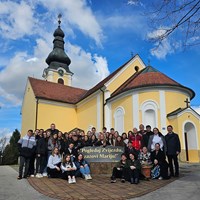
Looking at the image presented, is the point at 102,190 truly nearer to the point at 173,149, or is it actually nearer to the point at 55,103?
the point at 173,149

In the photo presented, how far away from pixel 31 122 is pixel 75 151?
1759cm

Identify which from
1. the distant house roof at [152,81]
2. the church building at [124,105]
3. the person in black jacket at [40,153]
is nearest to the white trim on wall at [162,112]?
the church building at [124,105]

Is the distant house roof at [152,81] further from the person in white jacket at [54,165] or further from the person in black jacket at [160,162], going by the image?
the person in white jacket at [54,165]

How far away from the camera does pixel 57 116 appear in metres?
26.3

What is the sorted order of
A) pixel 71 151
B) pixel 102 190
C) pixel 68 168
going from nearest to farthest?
1. pixel 102 190
2. pixel 68 168
3. pixel 71 151

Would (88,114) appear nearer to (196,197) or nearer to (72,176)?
(72,176)

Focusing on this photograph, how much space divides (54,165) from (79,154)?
100cm

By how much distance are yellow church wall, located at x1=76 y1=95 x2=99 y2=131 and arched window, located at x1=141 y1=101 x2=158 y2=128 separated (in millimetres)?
6066

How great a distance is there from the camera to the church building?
18062mm

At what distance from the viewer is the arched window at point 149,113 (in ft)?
60.0

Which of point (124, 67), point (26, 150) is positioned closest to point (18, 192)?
→ point (26, 150)

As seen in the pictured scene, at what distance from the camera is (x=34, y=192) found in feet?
21.6

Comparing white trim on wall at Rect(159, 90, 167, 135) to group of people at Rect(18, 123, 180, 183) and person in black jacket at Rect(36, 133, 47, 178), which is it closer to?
group of people at Rect(18, 123, 180, 183)

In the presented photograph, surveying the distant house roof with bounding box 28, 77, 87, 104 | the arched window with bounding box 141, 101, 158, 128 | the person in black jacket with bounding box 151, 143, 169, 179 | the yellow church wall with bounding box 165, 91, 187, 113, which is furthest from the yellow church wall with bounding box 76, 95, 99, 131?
the person in black jacket with bounding box 151, 143, 169, 179
